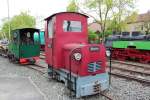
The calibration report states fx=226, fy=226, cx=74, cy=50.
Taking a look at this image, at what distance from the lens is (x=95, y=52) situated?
745 cm

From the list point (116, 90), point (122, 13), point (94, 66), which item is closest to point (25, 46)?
point (116, 90)

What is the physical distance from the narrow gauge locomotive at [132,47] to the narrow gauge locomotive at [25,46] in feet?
21.9

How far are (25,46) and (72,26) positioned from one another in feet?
25.8

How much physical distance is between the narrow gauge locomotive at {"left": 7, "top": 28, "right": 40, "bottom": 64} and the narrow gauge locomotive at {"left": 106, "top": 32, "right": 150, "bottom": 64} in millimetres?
6676

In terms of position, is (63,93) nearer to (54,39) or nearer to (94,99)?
(94,99)

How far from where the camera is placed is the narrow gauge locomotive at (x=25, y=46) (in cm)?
1578

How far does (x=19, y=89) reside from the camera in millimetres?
8867

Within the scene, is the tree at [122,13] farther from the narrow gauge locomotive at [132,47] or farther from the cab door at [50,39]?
the cab door at [50,39]

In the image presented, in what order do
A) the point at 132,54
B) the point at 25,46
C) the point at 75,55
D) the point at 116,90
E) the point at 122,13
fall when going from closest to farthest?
the point at 75,55 → the point at 116,90 → the point at 25,46 → the point at 132,54 → the point at 122,13

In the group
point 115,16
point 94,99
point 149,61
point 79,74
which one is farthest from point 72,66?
point 115,16

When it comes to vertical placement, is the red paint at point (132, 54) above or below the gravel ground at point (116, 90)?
above

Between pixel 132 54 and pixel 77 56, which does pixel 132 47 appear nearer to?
pixel 132 54

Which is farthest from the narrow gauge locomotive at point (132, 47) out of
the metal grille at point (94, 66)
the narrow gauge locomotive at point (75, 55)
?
the metal grille at point (94, 66)

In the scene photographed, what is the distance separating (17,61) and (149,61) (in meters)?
9.67
